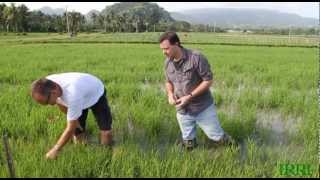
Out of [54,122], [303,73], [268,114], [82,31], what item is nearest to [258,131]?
[268,114]

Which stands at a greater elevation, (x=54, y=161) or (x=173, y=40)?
(x=173, y=40)

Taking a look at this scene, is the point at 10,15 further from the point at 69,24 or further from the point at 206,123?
the point at 206,123

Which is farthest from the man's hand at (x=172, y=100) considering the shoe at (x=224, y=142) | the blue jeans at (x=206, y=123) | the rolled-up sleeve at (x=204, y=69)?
the shoe at (x=224, y=142)

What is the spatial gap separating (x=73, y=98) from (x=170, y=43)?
890 mm

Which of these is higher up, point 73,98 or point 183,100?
point 73,98

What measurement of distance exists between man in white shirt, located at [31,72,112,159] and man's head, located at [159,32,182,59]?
2.05 feet

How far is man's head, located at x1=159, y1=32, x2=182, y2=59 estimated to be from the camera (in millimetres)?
3002

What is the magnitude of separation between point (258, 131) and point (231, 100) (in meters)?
1.45

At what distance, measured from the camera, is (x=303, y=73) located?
7785 millimetres

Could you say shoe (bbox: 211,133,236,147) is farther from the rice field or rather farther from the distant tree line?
the distant tree line

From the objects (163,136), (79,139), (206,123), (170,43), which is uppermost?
(170,43)

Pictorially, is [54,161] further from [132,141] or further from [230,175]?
[230,175]

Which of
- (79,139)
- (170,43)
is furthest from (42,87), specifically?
(170,43)

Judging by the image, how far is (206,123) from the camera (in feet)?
10.7
